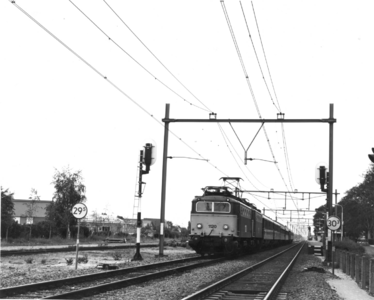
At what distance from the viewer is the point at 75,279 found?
46.0 feet

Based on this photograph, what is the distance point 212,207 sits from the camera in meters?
27.5

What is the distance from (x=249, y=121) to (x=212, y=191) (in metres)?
6.94

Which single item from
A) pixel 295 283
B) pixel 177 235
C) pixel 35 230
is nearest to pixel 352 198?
pixel 177 235

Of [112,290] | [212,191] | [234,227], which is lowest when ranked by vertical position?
[112,290]

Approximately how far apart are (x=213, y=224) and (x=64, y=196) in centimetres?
3505

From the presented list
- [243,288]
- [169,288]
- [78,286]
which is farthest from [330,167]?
[78,286]

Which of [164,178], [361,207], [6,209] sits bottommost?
[6,209]

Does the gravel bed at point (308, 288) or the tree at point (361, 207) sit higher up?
the tree at point (361, 207)

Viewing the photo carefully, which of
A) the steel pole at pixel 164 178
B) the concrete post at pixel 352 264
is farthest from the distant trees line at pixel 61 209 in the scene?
the concrete post at pixel 352 264

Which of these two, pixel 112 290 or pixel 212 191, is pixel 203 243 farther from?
pixel 112 290

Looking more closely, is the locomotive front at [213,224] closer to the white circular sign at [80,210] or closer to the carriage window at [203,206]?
the carriage window at [203,206]

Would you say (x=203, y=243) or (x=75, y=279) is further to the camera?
(x=203, y=243)

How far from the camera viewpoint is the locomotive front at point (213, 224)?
87.7ft

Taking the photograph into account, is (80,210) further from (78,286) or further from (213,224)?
(213,224)
